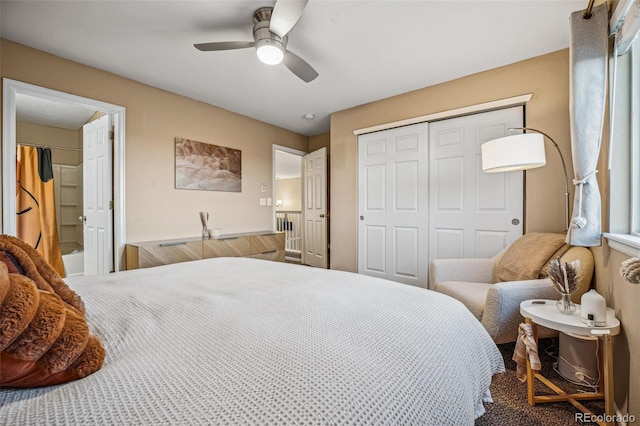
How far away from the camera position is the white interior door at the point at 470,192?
2.76 m

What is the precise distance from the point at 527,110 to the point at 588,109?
1.27 m

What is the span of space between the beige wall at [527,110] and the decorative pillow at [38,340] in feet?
10.7

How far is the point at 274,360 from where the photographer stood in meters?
0.69

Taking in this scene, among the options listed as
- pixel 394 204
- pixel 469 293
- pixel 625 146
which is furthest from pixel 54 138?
pixel 625 146

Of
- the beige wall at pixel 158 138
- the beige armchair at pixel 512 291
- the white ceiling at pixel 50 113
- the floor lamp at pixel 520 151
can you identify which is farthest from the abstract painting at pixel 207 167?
the floor lamp at pixel 520 151

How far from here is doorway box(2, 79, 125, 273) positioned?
7.42ft

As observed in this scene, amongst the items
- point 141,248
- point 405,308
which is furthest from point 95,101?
point 405,308

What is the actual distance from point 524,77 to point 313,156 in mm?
3120

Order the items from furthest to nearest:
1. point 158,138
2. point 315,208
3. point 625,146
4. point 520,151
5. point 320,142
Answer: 1. point 320,142
2. point 315,208
3. point 158,138
4. point 520,151
5. point 625,146

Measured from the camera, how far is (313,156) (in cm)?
493

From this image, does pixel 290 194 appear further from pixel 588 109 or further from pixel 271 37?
pixel 588 109

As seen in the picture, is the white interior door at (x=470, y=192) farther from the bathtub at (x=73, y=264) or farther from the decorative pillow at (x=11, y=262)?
the bathtub at (x=73, y=264)

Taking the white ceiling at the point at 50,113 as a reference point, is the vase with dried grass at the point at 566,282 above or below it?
below

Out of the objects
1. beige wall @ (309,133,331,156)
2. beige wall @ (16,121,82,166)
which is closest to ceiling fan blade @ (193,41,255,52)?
beige wall @ (309,133,331,156)
